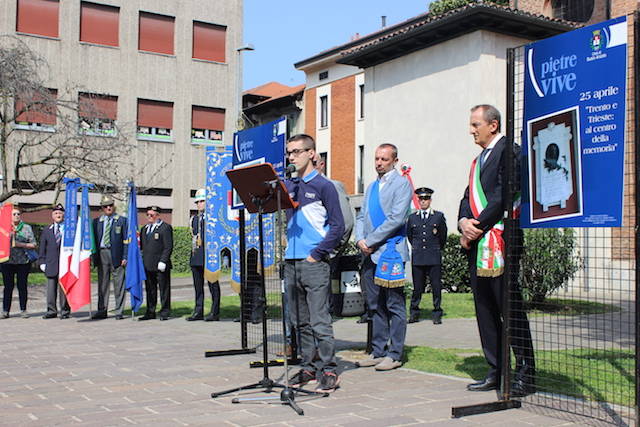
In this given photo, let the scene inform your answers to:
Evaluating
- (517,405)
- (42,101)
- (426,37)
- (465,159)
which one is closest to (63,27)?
(42,101)

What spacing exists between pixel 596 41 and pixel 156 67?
109ft

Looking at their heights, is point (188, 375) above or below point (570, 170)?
below

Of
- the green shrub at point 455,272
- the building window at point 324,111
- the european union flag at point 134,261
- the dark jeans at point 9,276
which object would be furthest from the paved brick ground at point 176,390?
the building window at point 324,111

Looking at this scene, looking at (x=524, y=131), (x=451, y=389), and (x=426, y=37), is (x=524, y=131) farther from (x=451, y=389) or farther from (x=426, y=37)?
(x=426, y=37)

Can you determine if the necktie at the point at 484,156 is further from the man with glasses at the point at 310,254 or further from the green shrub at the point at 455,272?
the green shrub at the point at 455,272

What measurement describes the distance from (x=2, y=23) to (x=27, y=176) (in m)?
6.93

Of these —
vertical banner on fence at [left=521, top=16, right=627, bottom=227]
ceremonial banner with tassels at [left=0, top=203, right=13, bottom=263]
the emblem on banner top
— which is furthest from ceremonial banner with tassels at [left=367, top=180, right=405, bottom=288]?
ceremonial banner with tassels at [left=0, top=203, right=13, bottom=263]

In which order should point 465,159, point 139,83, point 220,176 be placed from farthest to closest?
point 139,83, point 465,159, point 220,176

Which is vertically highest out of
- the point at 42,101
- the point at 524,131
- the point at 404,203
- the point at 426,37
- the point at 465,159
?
the point at 426,37

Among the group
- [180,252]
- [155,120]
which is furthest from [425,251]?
[155,120]

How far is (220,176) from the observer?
9.99 meters

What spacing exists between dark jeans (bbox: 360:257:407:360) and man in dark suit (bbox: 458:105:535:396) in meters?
1.26

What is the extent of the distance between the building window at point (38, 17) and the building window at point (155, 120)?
17.1 feet

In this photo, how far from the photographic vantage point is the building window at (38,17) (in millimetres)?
32844
